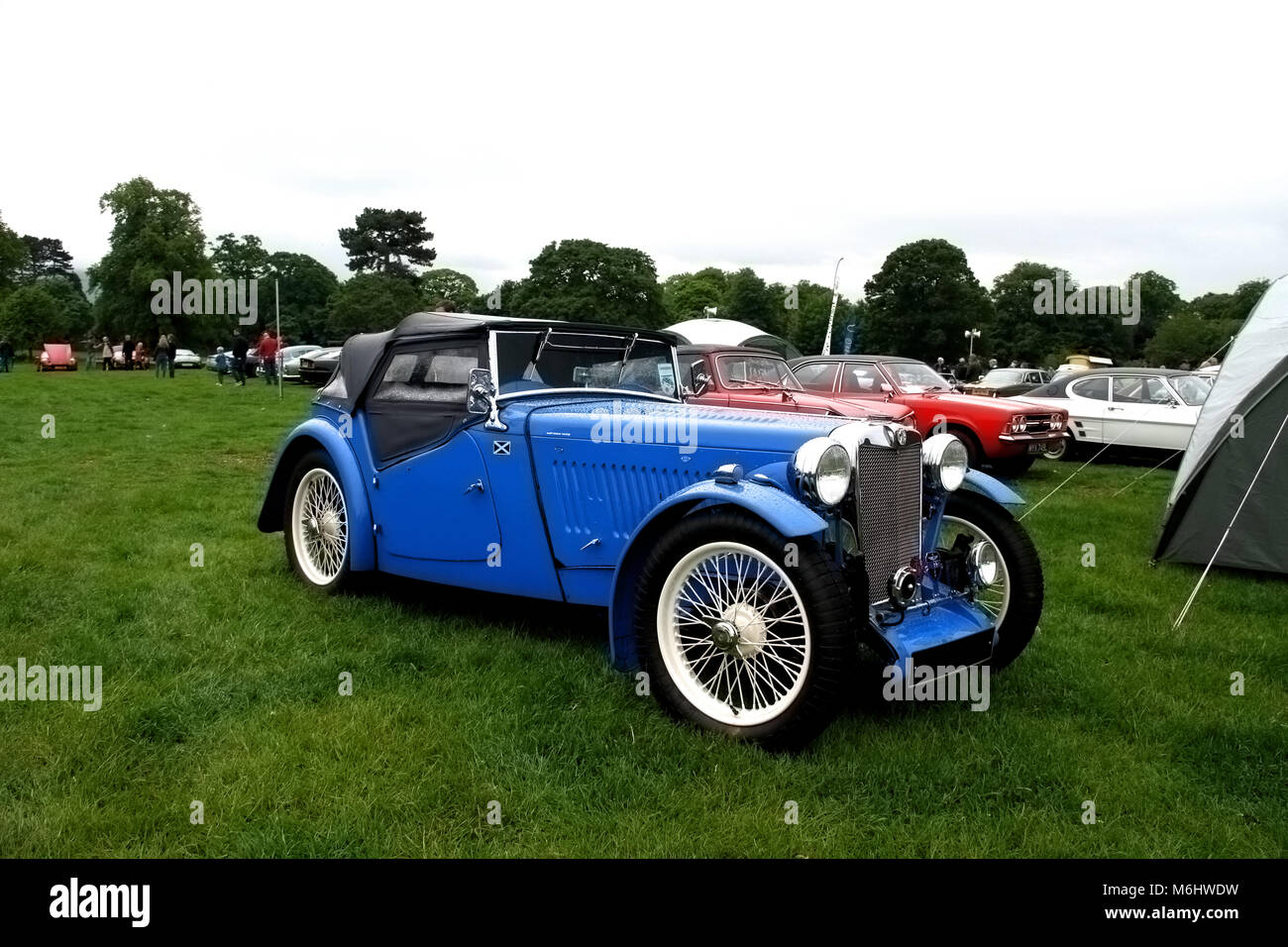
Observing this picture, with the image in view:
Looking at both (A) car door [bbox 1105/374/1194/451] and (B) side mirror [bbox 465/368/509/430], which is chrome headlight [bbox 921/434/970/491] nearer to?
(B) side mirror [bbox 465/368/509/430]

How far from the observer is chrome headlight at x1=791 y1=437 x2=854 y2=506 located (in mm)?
3646

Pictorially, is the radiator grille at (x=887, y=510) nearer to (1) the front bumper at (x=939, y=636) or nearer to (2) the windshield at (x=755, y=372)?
(1) the front bumper at (x=939, y=636)

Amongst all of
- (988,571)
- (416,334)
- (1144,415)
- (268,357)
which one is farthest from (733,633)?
(268,357)

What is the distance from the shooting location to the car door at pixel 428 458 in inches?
187

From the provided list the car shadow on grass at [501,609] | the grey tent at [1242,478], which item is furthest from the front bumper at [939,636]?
the grey tent at [1242,478]

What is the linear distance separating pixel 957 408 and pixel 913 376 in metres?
Answer: 0.99

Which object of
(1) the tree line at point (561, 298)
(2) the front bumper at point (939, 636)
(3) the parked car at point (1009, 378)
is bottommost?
(2) the front bumper at point (939, 636)

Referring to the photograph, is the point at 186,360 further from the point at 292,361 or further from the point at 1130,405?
the point at 1130,405

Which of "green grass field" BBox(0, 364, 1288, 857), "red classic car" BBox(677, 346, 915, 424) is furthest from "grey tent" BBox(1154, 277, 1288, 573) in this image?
"red classic car" BBox(677, 346, 915, 424)

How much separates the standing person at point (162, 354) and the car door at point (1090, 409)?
25163 mm

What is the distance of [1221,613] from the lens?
573 cm
